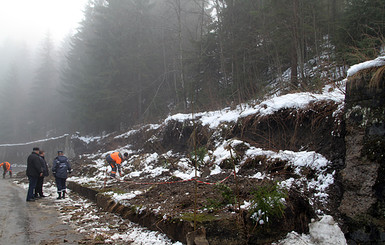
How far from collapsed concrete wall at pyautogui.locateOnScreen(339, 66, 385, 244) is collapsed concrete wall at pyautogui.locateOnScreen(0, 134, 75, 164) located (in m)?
25.1

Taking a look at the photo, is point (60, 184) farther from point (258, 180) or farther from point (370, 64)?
point (370, 64)

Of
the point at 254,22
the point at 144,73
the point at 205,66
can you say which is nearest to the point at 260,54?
the point at 254,22

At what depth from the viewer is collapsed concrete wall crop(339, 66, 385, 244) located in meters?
3.29

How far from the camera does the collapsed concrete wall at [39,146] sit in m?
25.0


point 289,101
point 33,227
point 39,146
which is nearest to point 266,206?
point 289,101

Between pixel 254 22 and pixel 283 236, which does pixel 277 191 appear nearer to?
pixel 283 236

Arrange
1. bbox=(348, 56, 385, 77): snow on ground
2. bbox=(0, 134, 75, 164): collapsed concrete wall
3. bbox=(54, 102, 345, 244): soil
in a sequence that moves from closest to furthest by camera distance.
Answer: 1. bbox=(54, 102, 345, 244): soil
2. bbox=(348, 56, 385, 77): snow on ground
3. bbox=(0, 134, 75, 164): collapsed concrete wall

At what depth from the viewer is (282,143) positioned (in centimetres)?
604

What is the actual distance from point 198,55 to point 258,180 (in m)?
11.7

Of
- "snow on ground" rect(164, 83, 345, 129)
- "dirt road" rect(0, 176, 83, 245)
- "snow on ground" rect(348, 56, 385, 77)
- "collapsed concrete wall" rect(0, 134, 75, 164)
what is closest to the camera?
"snow on ground" rect(348, 56, 385, 77)

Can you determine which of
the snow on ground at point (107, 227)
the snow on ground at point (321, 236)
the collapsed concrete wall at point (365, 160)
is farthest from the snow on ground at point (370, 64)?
the snow on ground at point (107, 227)

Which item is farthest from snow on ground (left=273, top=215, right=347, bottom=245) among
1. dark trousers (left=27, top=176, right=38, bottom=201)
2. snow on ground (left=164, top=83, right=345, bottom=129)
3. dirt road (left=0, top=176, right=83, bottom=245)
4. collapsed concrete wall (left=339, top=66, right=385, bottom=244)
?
dark trousers (left=27, top=176, right=38, bottom=201)

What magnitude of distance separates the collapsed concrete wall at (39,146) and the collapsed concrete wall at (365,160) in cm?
2507

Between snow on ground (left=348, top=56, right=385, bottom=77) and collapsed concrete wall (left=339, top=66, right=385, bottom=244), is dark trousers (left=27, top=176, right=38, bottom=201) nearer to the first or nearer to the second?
collapsed concrete wall (left=339, top=66, right=385, bottom=244)
